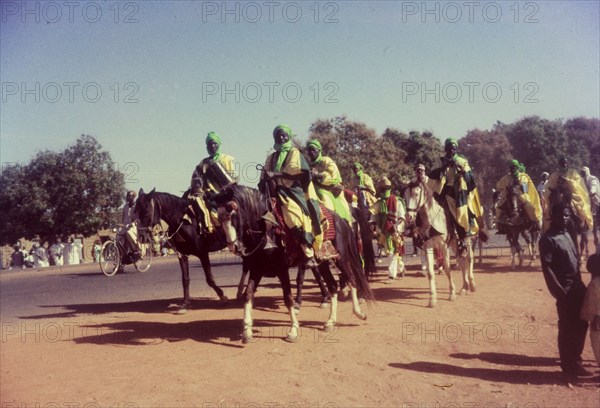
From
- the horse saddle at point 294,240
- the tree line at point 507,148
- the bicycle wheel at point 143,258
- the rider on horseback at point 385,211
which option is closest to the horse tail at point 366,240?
the rider on horseback at point 385,211

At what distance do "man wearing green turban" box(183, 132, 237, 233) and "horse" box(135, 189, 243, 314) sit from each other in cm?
20

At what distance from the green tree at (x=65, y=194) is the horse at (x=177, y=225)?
30523mm

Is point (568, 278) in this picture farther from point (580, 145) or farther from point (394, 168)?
point (580, 145)

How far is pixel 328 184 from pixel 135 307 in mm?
5484

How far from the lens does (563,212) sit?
659 cm

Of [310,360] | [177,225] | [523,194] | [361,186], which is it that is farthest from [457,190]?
[177,225]

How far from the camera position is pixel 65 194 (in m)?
39.4

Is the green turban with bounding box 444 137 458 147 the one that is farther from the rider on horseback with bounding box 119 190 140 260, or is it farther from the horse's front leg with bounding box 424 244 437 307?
the rider on horseback with bounding box 119 190 140 260

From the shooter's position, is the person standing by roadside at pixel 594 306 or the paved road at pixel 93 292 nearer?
the person standing by roadside at pixel 594 306

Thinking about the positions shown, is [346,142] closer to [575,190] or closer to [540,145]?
[540,145]

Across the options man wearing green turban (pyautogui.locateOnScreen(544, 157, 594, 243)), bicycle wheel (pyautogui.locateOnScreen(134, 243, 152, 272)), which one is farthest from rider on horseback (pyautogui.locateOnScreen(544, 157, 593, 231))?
bicycle wheel (pyautogui.locateOnScreen(134, 243, 152, 272))

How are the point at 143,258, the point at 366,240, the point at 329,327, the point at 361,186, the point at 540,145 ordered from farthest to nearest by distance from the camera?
the point at 540,145
the point at 143,258
the point at 361,186
the point at 366,240
the point at 329,327

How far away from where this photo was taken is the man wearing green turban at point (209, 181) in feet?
34.4

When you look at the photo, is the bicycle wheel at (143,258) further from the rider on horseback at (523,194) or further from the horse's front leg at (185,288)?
the rider on horseback at (523,194)
